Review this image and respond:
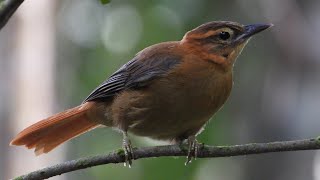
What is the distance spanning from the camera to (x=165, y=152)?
3.17m

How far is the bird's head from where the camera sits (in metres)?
4.02

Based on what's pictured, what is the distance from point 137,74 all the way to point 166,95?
1.31ft

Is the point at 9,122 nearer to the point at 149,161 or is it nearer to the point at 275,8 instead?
the point at 149,161

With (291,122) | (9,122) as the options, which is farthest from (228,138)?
(9,122)

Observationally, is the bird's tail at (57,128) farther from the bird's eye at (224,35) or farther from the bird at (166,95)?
the bird's eye at (224,35)

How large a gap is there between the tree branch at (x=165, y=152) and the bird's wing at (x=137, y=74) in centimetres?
81

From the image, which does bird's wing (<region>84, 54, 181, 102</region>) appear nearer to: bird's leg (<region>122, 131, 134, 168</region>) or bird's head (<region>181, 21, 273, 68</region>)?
bird's head (<region>181, 21, 273, 68</region>)

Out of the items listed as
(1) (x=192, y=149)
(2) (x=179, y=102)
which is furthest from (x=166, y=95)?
(1) (x=192, y=149)

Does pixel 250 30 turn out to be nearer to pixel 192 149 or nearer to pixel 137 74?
pixel 137 74

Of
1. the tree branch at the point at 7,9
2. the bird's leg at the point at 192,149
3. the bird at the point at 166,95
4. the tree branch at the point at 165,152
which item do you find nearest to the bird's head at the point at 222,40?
the bird at the point at 166,95

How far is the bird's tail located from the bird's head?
75cm

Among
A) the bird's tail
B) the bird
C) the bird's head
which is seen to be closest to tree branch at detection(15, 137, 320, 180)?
the bird

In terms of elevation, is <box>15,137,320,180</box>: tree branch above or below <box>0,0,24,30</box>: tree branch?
below

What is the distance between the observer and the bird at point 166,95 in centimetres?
375
